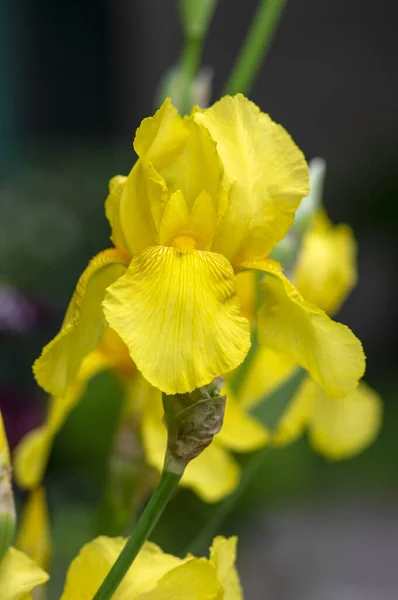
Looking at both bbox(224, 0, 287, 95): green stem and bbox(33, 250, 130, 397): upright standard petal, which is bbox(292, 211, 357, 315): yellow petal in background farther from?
bbox(33, 250, 130, 397): upright standard petal

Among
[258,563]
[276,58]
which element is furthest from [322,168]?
[276,58]

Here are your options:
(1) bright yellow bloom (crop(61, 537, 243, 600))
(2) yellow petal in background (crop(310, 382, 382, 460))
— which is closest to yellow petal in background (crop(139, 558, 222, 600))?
(1) bright yellow bloom (crop(61, 537, 243, 600))

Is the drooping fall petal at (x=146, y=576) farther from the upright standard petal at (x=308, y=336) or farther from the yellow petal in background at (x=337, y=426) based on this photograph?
the yellow petal in background at (x=337, y=426)

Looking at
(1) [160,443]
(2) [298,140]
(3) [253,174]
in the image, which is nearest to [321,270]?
(1) [160,443]

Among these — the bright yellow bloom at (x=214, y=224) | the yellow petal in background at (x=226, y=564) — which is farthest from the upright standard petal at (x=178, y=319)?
the yellow petal in background at (x=226, y=564)

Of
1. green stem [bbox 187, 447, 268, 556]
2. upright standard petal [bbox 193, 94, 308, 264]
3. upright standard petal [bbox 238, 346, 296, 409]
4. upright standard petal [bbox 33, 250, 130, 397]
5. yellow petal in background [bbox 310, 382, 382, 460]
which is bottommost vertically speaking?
yellow petal in background [bbox 310, 382, 382, 460]

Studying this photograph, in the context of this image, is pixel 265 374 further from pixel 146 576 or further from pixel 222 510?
Result: pixel 146 576

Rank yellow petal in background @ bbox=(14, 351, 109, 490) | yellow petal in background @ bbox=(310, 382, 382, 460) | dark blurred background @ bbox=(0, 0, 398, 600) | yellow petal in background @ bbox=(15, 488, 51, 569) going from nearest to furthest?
yellow petal in background @ bbox=(15, 488, 51, 569) → yellow petal in background @ bbox=(14, 351, 109, 490) → yellow petal in background @ bbox=(310, 382, 382, 460) → dark blurred background @ bbox=(0, 0, 398, 600)
